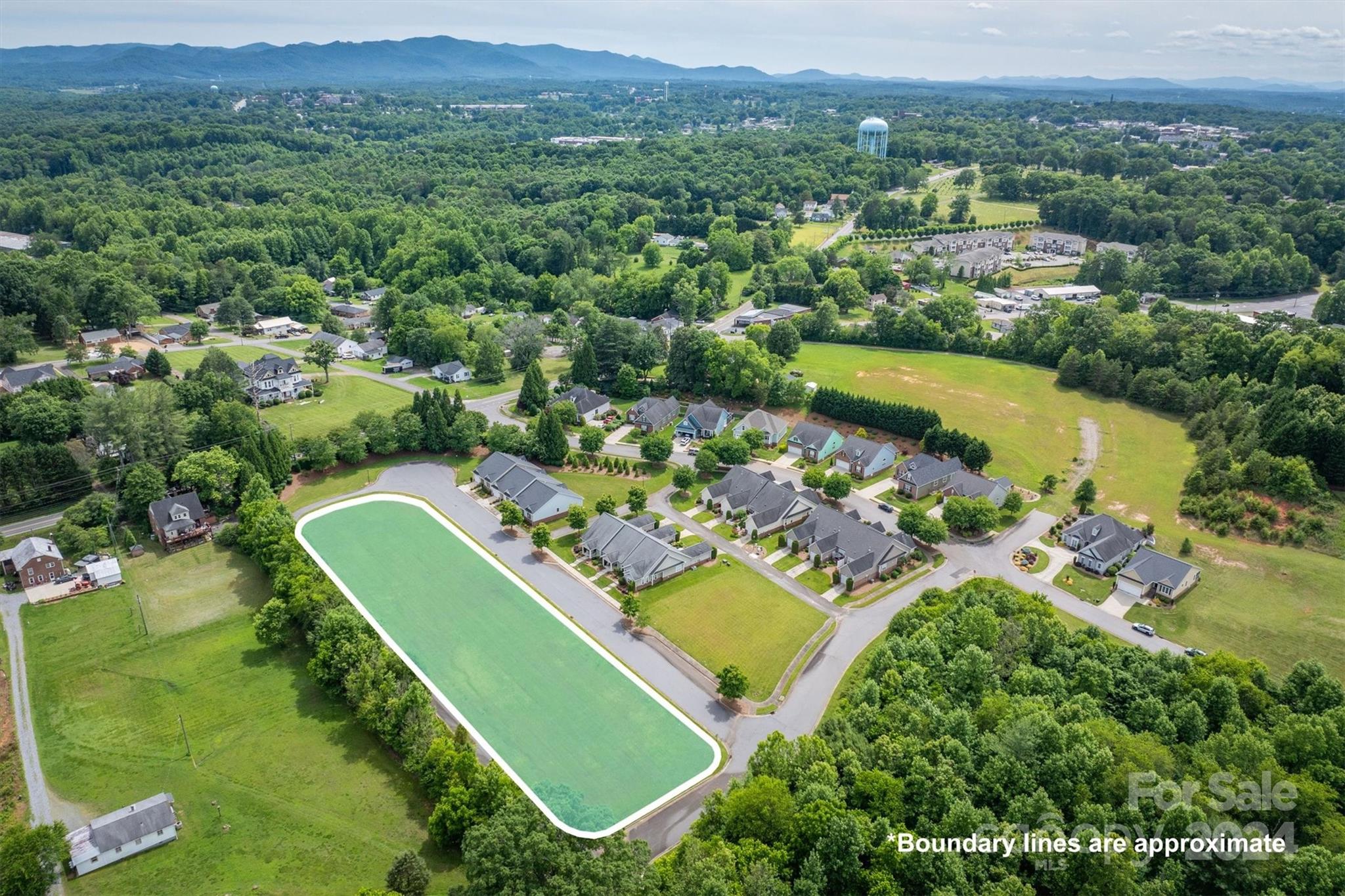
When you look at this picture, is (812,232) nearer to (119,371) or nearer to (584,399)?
(584,399)

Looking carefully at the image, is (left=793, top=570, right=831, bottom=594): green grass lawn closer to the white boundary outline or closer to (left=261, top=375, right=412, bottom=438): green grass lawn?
the white boundary outline

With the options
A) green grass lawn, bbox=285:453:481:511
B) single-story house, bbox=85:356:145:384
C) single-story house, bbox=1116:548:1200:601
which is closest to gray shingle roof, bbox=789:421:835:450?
single-story house, bbox=1116:548:1200:601

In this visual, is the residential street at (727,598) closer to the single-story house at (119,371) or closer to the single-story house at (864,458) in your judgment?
the single-story house at (864,458)

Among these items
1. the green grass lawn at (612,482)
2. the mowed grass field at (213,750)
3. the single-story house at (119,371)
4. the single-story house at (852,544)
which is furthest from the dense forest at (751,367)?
the single-story house at (852,544)

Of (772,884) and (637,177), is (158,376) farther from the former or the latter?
(637,177)

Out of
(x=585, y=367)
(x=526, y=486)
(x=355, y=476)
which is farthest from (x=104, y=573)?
Result: (x=585, y=367)

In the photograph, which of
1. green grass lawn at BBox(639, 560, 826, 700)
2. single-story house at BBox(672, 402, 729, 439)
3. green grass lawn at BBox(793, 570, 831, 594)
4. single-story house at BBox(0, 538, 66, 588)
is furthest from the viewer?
single-story house at BBox(672, 402, 729, 439)
